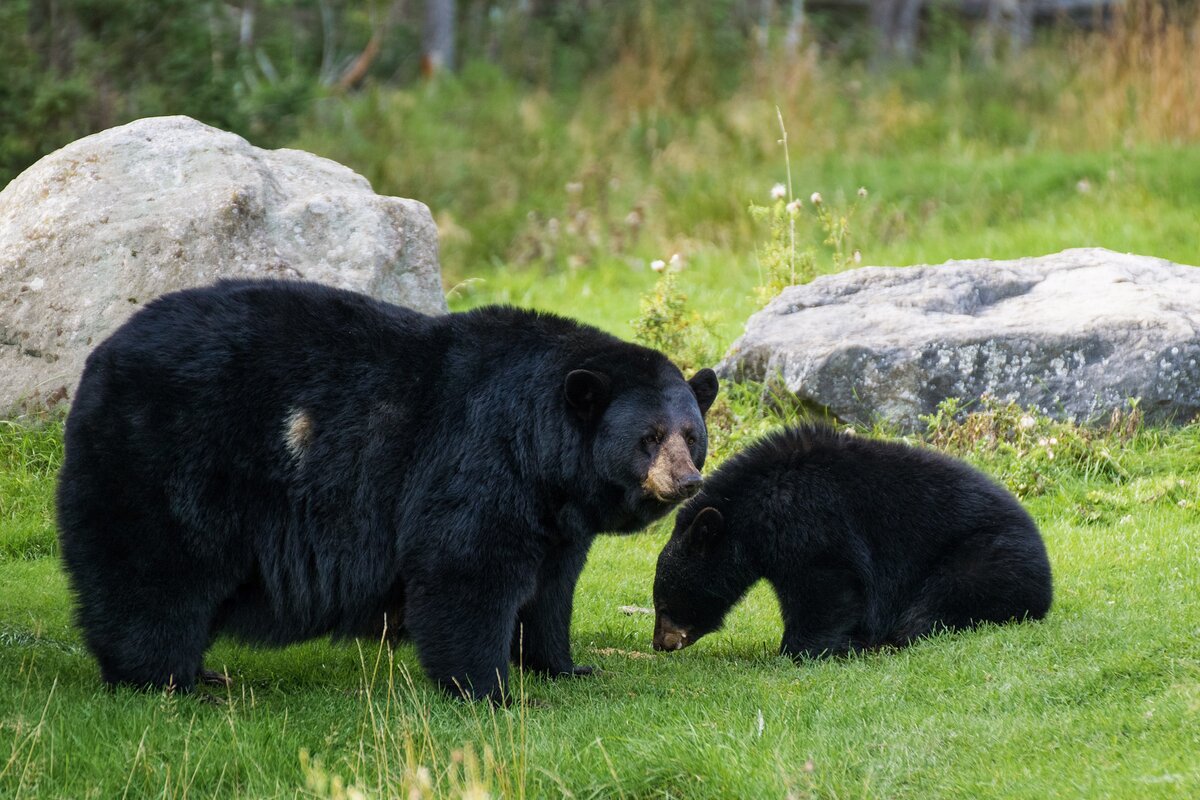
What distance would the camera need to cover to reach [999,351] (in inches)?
376

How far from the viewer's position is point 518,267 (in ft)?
54.2

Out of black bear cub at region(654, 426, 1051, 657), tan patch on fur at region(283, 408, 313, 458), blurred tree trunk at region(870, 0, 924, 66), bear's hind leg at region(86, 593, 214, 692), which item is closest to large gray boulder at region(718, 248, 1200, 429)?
black bear cub at region(654, 426, 1051, 657)

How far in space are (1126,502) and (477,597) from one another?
4.89 m

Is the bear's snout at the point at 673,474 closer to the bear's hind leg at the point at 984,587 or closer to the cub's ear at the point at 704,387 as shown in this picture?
the cub's ear at the point at 704,387

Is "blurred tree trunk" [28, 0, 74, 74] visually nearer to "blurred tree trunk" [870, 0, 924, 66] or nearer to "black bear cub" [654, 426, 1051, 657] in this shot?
"black bear cub" [654, 426, 1051, 657]

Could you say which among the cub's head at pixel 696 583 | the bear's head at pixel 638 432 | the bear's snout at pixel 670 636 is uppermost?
the bear's head at pixel 638 432

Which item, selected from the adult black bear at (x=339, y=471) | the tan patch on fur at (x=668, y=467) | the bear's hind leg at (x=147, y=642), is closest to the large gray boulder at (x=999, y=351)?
the adult black bear at (x=339, y=471)

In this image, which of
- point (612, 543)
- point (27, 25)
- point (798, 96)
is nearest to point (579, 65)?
point (798, 96)

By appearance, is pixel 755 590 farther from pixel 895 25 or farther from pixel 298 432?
pixel 895 25

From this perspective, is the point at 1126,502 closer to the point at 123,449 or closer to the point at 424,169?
the point at 123,449

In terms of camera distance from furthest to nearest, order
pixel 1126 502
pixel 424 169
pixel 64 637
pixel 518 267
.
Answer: pixel 424 169
pixel 518 267
pixel 1126 502
pixel 64 637

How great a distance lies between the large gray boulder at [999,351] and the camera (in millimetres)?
9422

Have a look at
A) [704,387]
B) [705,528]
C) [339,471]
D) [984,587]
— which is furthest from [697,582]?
[339,471]

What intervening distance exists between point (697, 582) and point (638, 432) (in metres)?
1.38
